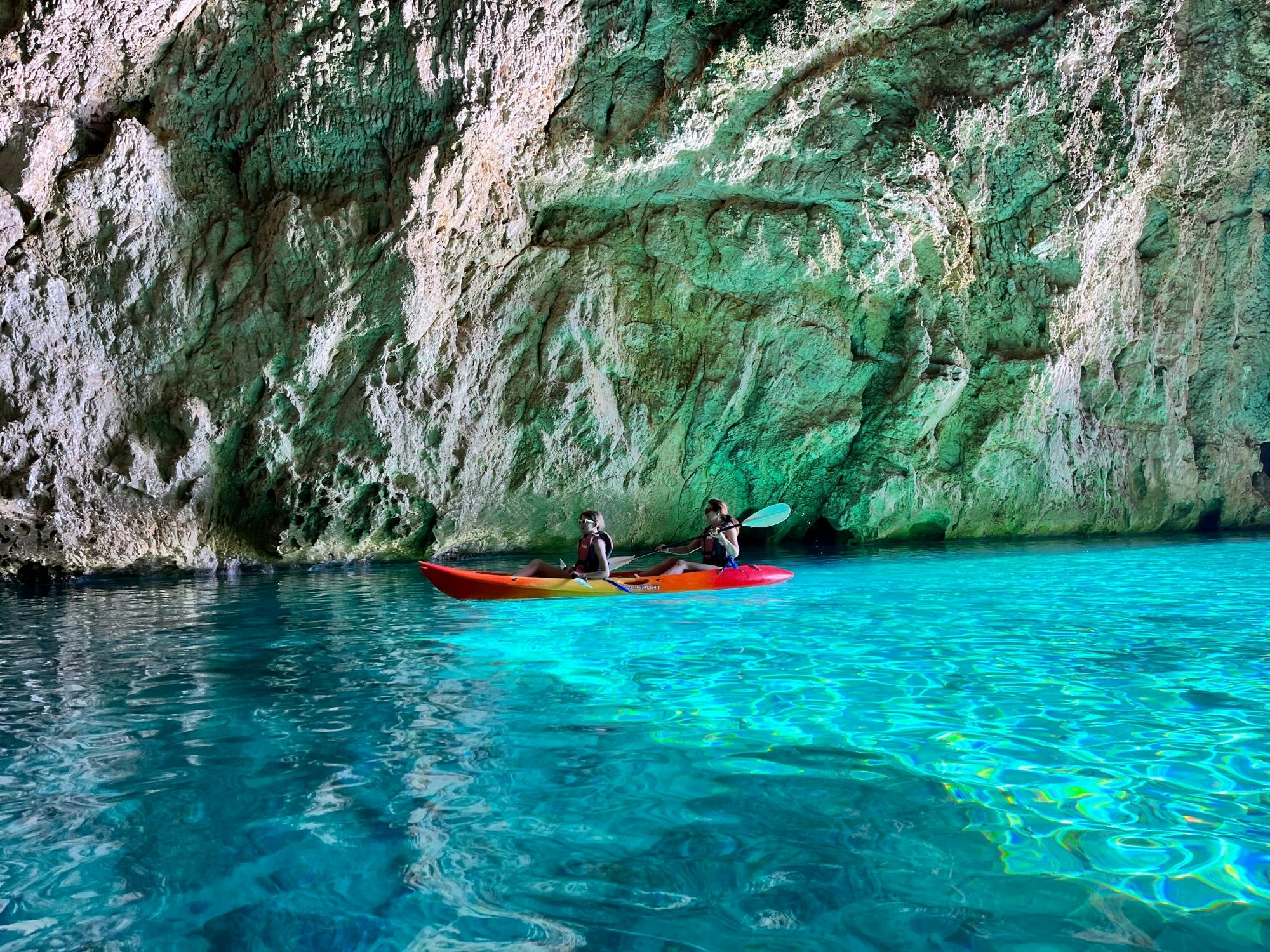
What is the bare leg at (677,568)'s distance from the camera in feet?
32.4

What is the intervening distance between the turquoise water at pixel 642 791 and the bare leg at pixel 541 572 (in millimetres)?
A: 2393

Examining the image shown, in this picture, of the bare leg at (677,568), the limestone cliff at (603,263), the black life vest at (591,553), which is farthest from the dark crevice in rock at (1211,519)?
the black life vest at (591,553)

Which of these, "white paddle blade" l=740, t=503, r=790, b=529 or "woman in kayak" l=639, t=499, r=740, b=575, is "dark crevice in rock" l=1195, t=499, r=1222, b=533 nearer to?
"white paddle blade" l=740, t=503, r=790, b=529

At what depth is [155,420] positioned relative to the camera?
41.9 feet

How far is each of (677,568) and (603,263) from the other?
7.38 meters

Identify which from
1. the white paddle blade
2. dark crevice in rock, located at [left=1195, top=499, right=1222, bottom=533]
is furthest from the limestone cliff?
the white paddle blade

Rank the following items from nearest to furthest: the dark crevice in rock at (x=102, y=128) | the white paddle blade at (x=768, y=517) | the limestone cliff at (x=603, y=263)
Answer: the white paddle blade at (x=768, y=517) → the dark crevice in rock at (x=102, y=128) → the limestone cliff at (x=603, y=263)

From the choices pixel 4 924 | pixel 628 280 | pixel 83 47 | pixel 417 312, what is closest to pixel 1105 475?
pixel 628 280

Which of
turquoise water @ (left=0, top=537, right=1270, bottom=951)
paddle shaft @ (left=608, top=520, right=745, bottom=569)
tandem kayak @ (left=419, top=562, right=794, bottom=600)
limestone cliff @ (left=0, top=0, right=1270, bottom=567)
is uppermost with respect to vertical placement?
limestone cliff @ (left=0, top=0, right=1270, bottom=567)

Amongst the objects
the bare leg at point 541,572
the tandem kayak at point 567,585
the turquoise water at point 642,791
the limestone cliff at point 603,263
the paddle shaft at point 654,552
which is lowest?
the turquoise water at point 642,791

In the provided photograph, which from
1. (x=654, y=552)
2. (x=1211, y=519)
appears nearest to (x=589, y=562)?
(x=654, y=552)

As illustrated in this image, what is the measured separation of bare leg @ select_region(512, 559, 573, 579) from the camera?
30.6 ft

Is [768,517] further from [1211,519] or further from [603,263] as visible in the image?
[1211,519]

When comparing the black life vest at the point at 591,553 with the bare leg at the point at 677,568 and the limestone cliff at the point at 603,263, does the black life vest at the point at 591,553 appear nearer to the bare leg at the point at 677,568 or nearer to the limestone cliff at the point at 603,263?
the bare leg at the point at 677,568
